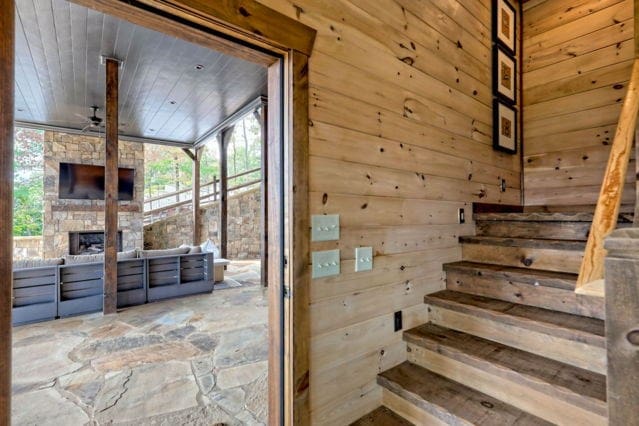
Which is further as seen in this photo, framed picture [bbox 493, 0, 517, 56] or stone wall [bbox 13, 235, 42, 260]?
stone wall [bbox 13, 235, 42, 260]

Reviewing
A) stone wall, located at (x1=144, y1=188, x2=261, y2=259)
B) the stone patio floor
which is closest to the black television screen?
stone wall, located at (x1=144, y1=188, x2=261, y2=259)

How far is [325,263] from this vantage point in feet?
4.76

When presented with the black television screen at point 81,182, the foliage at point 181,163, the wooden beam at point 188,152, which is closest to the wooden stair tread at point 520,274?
the wooden beam at point 188,152

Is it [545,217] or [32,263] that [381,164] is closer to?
[545,217]

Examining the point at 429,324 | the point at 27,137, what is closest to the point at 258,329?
the point at 429,324

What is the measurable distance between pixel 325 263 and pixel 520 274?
1263mm

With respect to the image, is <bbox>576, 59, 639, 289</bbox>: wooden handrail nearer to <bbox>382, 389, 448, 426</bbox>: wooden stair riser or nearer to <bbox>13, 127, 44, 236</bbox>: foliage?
<bbox>382, 389, 448, 426</bbox>: wooden stair riser

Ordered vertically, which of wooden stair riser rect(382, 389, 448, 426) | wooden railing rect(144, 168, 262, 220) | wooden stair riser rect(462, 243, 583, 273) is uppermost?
wooden railing rect(144, 168, 262, 220)

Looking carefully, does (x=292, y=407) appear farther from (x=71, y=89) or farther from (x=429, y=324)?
(x=71, y=89)

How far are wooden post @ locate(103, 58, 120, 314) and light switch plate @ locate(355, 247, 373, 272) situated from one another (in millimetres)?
3658

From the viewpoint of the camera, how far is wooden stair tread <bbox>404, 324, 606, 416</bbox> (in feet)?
4.09

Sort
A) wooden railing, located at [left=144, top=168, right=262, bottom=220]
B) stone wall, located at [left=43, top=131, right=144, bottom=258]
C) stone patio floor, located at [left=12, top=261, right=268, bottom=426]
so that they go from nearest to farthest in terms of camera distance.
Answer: stone patio floor, located at [left=12, top=261, right=268, bottom=426] → stone wall, located at [left=43, top=131, right=144, bottom=258] → wooden railing, located at [left=144, top=168, right=262, bottom=220]

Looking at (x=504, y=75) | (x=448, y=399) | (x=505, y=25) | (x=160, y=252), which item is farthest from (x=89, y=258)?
(x=505, y=25)

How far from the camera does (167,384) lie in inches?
87.1
